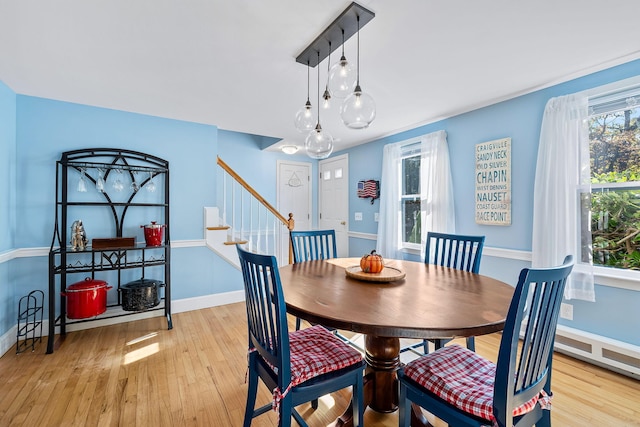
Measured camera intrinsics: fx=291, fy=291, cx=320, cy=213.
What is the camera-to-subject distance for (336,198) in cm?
536

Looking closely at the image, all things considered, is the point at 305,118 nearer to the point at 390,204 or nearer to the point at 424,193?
the point at 424,193

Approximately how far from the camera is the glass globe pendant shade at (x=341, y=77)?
157 centimetres

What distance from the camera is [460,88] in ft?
8.70

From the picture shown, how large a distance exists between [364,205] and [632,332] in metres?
3.21

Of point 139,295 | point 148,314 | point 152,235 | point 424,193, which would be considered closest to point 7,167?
point 152,235

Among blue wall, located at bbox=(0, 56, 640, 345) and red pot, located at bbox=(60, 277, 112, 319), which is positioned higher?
blue wall, located at bbox=(0, 56, 640, 345)

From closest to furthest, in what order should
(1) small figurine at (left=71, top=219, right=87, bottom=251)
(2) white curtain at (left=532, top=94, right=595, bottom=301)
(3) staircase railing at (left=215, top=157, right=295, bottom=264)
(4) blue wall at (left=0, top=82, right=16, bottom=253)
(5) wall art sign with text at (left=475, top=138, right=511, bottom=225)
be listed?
(2) white curtain at (left=532, top=94, right=595, bottom=301) < (4) blue wall at (left=0, top=82, right=16, bottom=253) < (1) small figurine at (left=71, top=219, right=87, bottom=251) < (5) wall art sign with text at (left=475, top=138, right=511, bottom=225) < (3) staircase railing at (left=215, top=157, right=295, bottom=264)

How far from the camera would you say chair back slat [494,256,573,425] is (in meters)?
0.96

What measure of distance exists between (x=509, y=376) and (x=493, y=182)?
8.09ft

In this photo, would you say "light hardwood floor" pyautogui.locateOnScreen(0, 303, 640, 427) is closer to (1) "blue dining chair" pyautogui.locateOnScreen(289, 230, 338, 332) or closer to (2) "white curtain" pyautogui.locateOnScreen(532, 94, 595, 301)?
(2) "white curtain" pyautogui.locateOnScreen(532, 94, 595, 301)

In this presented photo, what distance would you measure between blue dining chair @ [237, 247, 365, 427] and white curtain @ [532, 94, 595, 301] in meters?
2.12

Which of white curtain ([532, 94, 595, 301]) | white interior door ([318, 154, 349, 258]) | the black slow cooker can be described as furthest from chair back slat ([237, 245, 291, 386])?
white interior door ([318, 154, 349, 258])

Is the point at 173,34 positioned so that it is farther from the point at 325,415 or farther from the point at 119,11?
the point at 325,415

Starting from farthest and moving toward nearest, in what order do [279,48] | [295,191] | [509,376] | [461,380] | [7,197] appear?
1. [295,191]
2. [7,197]
3. [279,48]
4. [461,380]
5. [509,376]
